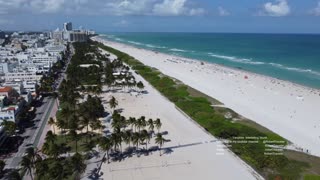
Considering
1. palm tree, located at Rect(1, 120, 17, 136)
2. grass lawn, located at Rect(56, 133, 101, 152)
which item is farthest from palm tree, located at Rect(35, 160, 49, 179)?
palm tree, located at Rect(1, 120, 17, 136)

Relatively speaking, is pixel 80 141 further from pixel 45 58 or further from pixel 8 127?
pixel 45 58

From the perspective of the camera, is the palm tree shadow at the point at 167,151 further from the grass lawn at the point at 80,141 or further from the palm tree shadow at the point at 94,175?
the palm tree shadow at the point at 94,175

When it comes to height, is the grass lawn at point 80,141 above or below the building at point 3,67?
below

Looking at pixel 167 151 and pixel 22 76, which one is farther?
pixel 22 76

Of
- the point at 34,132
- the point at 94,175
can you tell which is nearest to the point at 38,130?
the point at 34,132

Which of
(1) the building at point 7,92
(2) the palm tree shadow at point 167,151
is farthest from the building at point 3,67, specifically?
(2) the palm tree shadow at point 167,151

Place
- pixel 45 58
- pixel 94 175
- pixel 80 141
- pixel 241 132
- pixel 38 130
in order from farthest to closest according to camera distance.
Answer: pixel 45 58
pixel 38 130
pixel 80 141
pixel 241 132
pixel 94 175

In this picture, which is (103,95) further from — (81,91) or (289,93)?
(289,93)

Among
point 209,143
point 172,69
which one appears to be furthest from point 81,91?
point 172,69
